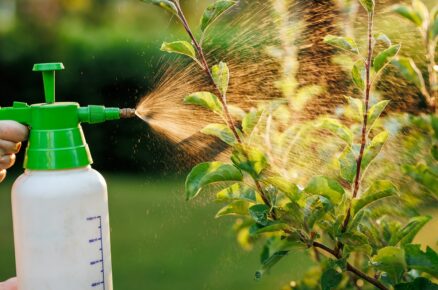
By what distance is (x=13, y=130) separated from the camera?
138 centimetres

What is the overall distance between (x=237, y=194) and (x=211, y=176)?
6 centimetres

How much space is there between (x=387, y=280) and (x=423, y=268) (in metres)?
0.18

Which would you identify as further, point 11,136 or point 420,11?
point 11,136

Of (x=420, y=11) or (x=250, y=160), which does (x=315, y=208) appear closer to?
(x=250, y=160)

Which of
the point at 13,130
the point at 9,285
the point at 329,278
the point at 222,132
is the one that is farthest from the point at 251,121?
the point at 9,285

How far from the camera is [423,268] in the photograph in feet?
3.83

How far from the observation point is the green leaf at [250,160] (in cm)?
120

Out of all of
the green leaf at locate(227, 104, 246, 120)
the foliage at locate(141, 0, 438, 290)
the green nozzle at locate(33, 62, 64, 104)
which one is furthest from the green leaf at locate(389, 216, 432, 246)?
the green nozzle at locate(33, 62, 64, 104)

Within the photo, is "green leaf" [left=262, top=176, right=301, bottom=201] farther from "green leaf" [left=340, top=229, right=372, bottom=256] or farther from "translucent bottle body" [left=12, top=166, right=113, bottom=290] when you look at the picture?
"translucent bottle body" [left=12, top=166, right=113, bottom=290]

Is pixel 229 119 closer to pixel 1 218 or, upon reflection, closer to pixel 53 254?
pixel 53 254

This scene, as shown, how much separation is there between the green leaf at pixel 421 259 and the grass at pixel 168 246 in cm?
262

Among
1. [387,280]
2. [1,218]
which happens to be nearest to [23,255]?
[387,280]

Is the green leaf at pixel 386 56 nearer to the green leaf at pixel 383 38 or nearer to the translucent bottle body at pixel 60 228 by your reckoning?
the green leaf at pixel 383 38

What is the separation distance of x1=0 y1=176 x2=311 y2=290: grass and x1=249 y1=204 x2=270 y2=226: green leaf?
2.61 meters
